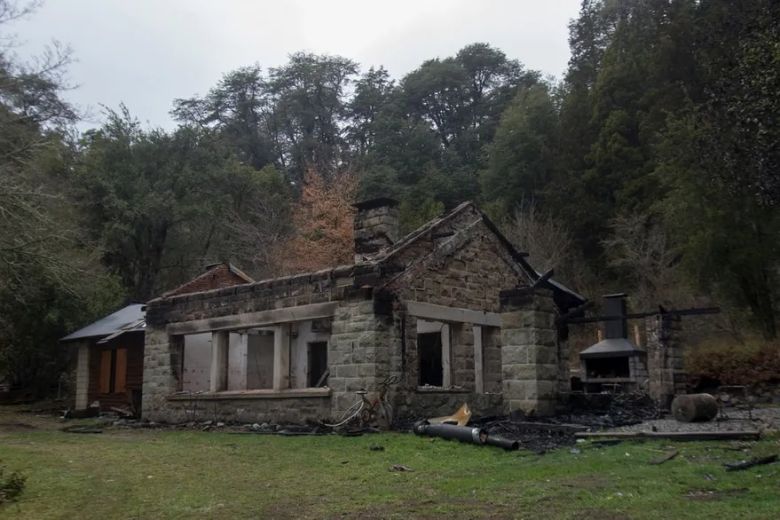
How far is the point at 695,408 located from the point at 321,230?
81.2 ft

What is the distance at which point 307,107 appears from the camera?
4956 centimetres

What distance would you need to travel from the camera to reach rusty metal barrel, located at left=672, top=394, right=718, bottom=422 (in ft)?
35.4

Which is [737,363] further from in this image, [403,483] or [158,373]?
[403,483]

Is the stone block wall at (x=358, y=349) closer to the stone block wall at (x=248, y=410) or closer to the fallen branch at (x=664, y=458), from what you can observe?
the stone block wall at (x=248, y=410)

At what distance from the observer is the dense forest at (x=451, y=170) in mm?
15891

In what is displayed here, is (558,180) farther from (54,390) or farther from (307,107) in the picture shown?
(54,390)

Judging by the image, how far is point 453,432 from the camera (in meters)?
10.0

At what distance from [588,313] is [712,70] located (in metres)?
14.2

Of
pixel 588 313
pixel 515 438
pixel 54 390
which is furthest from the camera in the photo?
pixel 588 313

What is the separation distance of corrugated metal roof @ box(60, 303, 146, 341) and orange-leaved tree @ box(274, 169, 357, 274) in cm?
953

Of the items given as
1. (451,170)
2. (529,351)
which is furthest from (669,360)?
(451,170)

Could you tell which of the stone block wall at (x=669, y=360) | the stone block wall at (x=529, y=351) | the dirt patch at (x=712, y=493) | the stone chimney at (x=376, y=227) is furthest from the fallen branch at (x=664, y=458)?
the stone chimney at (x=376, y=227)

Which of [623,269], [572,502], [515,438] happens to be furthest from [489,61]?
[572,502]

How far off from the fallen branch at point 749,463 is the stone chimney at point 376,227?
33.4ft
